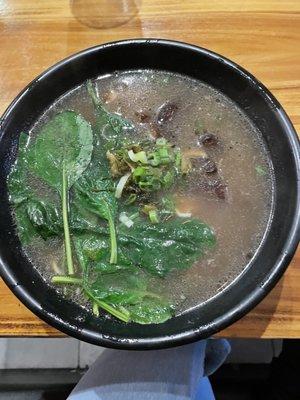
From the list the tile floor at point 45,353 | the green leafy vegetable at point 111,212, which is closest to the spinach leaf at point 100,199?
the green leafy vegetable at point 111,212

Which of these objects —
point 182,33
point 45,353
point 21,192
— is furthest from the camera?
point 45,353

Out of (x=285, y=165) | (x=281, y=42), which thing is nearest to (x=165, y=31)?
(x=281, y=42)

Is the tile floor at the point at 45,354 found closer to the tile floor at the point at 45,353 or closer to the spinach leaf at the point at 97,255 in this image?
the tile floor at the point at 45,353

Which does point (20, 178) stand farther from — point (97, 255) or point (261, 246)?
point (261, 246)

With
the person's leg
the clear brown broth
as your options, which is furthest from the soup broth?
the person's leg

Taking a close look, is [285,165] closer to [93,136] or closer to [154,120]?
[154,120]

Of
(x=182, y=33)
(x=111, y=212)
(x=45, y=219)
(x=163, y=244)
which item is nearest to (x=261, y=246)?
(x=163, y=244)
